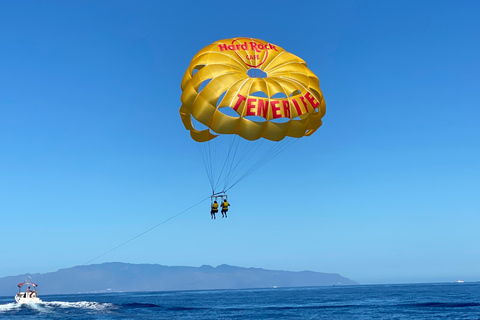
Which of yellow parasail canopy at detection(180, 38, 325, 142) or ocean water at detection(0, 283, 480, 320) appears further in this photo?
ocean water at detection(0, 283, 480, 320)

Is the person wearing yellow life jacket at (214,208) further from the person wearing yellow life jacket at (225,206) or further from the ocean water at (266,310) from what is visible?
the ocean water at (266,310)

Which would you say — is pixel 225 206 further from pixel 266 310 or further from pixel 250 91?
pixel 266 310

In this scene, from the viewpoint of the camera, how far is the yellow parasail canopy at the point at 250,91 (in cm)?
2573

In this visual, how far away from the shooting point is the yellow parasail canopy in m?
25.7

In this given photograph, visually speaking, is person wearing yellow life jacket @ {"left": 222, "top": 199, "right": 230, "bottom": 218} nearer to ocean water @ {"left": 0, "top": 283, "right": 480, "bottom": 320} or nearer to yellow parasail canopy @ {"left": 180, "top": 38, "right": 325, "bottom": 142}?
yellow parasail canopy @ {"left": 180, "top": 38, "right": 325, "bottom": 142}

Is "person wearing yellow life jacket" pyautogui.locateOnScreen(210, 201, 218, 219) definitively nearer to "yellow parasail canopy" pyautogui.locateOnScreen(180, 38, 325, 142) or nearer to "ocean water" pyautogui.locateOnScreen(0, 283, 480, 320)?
"yellow parasail canopy" pyautogui.locateOnScreen(180, 38, 325, 142)

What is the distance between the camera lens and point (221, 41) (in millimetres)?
28766

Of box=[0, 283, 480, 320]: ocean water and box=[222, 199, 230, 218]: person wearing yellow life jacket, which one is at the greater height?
box=[222, 199, 230, 218]: person wearing yellow life jacket

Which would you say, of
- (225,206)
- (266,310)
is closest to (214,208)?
(225,206)

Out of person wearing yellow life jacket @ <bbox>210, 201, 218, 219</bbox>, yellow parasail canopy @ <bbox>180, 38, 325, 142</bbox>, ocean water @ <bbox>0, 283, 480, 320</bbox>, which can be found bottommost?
ocean water @ <bbox>0, 283, 480, 320</bbox>

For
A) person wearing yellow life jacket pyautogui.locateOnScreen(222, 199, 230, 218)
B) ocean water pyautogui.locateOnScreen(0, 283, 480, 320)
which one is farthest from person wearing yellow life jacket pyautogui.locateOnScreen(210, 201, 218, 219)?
ocean water pyautogui.locateOnScreen(0, 283, 480, 320)

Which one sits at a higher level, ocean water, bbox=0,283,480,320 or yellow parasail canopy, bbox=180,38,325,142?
yellow parasail canopy, bbox=180,38,325,142

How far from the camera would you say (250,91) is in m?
25.8

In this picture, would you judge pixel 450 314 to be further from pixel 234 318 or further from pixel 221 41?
pixel 221 41
